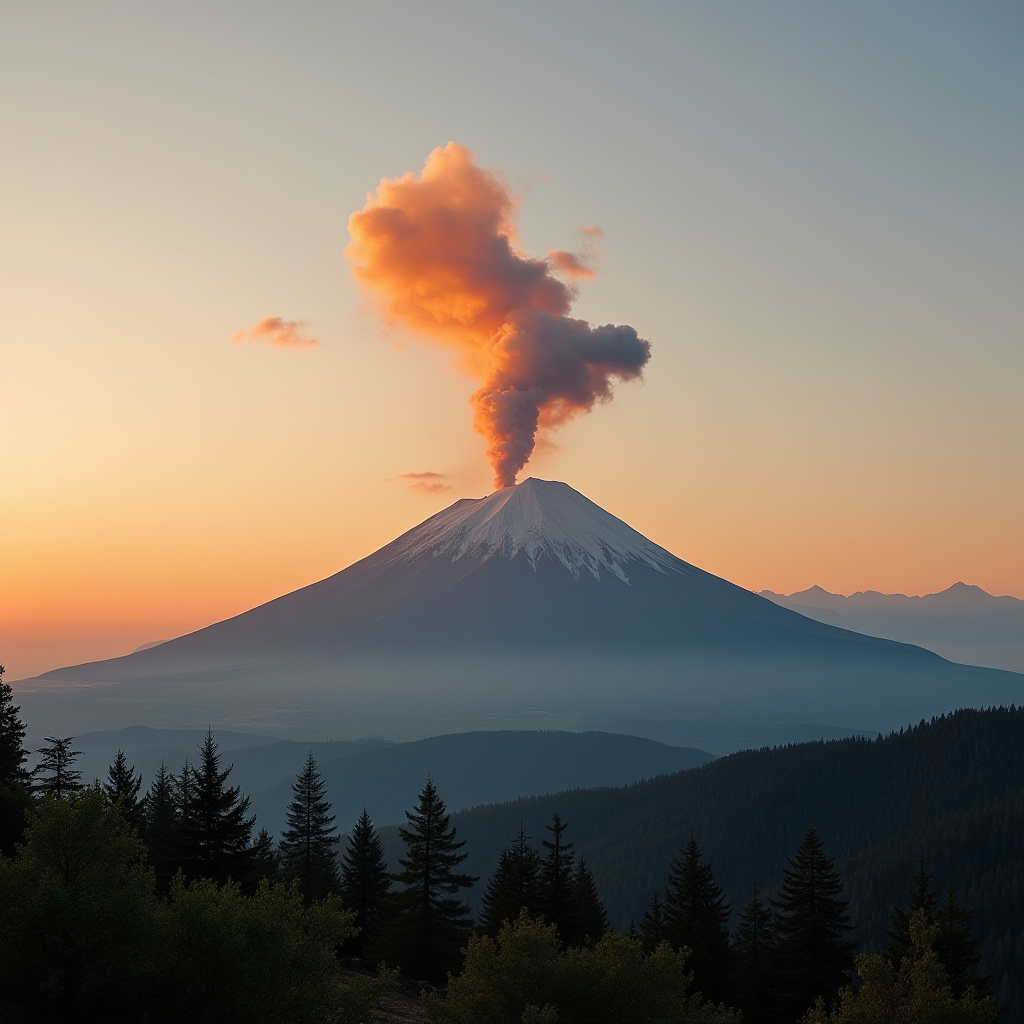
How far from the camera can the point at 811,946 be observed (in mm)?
41312

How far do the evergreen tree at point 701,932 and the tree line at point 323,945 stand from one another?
101 mm

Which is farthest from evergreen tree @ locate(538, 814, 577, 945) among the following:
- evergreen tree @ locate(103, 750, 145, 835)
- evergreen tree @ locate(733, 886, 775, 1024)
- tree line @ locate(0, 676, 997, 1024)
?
evergreen tree @ locate(103, 750, 145, 835)

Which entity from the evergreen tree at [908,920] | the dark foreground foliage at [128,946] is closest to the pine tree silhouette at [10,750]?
the dark foreground foliage at [128,946]

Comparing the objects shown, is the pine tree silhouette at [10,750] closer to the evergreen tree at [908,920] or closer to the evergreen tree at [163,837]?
the evergreen tree at [163,837]

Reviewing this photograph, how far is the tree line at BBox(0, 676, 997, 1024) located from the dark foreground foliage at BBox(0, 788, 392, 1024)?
0.12 ft

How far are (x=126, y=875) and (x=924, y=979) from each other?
2276cm

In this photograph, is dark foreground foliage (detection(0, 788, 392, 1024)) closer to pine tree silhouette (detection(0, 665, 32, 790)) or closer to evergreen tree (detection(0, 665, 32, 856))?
evergreen tree (detection(0, 665, 32, 856))

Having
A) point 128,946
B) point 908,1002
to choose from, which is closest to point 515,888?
point 908,1002

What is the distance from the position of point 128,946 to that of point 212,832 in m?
15.4

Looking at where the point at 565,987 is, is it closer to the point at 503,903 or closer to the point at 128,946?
the point at 128,946

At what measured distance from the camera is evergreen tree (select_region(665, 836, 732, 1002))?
43.4m

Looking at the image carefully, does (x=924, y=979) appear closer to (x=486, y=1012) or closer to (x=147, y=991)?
(x=486, y=1012)

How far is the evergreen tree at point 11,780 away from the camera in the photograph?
32.9 metres

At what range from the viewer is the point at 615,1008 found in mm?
27406
